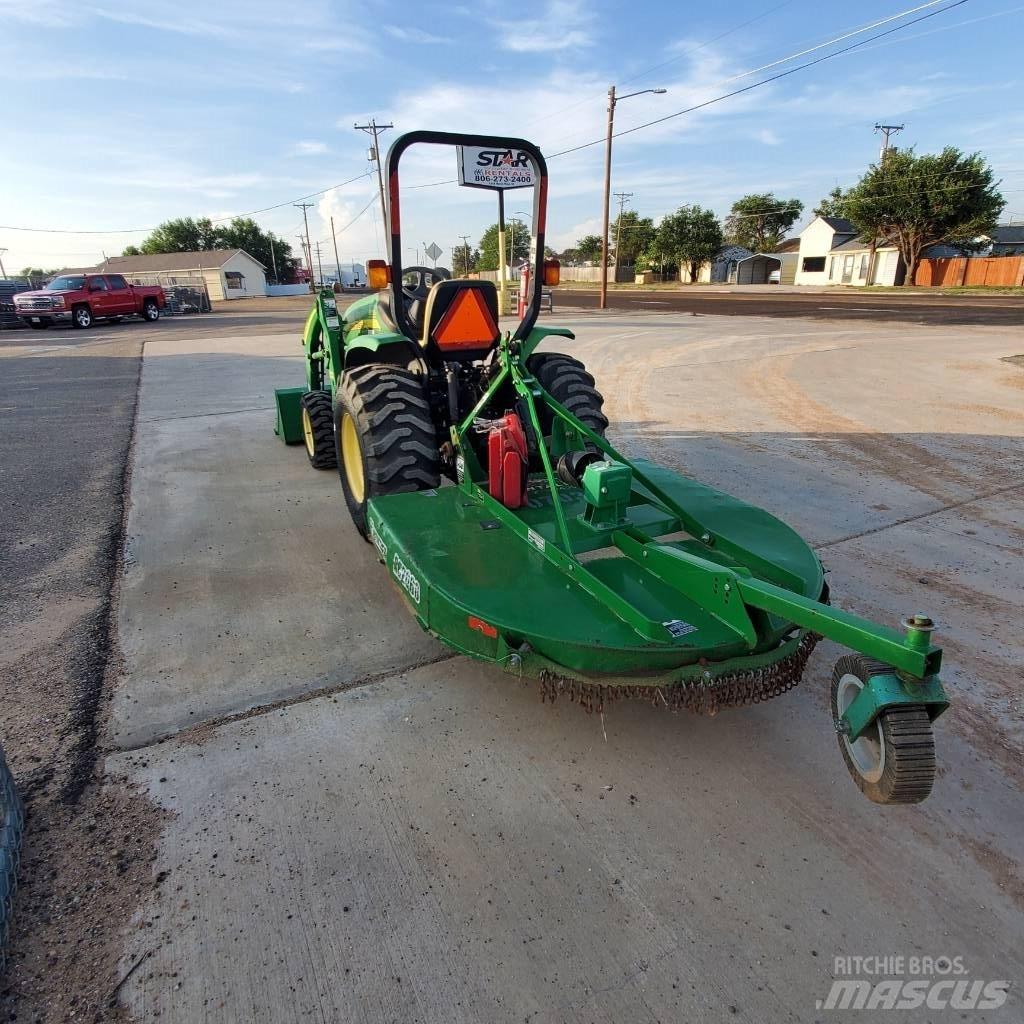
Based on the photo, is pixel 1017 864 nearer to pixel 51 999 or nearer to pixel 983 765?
pixel 983 765

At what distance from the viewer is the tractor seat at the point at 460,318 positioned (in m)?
4.11

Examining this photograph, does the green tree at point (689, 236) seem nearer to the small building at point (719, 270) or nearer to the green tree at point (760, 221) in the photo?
the small building at point (719, 270)

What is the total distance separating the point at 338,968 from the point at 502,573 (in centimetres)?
136

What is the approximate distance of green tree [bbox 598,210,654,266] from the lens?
230ft

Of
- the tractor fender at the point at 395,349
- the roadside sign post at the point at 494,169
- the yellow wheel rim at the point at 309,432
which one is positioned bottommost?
the yellow wheel rim at the point at 309,432

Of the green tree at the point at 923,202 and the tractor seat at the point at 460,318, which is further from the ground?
the green tree at the point at 923,202

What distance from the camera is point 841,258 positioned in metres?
53.0

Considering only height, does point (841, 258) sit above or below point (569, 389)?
above

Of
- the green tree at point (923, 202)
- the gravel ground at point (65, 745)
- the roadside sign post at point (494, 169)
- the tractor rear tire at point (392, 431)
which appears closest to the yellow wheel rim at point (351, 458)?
the tractor rear tire at point (392, 431)

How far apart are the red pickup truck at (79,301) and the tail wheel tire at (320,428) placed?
21296mm

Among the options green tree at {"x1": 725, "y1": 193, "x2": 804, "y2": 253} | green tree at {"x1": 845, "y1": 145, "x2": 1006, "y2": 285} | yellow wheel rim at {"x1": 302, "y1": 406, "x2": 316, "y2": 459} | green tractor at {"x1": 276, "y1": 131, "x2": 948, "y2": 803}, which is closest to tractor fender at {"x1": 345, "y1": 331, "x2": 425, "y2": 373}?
green tractor at {"x1": 276, "y1": 131, "x2": 948, "y2": 803}

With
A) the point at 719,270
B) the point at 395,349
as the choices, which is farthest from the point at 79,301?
the point at 719,270

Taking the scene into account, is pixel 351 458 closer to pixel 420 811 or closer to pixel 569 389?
pixel 569 389

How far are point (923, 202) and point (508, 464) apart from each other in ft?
159
